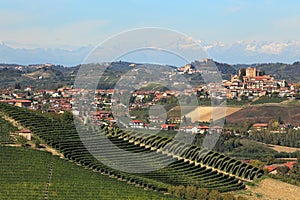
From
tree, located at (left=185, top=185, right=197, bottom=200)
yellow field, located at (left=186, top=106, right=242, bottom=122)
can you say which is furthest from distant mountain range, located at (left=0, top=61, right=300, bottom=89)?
tree, located at (left=185, top=185, right=197, bottom=200)

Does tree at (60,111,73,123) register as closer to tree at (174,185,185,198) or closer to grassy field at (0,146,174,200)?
grassy field at (0,146,174,200)

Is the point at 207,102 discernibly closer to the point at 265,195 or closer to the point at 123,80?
the point at 123,80

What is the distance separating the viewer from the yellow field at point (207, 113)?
262 feet

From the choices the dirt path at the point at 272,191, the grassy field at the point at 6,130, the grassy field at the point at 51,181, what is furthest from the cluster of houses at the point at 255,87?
the grassy field at the point at 51,181

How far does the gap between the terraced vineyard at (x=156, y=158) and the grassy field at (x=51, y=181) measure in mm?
1405

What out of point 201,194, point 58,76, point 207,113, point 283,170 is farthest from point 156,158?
point 58,76

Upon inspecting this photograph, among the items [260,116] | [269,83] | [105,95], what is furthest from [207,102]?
[269,83]

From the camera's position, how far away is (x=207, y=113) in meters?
84.4

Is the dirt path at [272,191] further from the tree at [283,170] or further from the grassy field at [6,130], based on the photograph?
the grassy field at [6,130]

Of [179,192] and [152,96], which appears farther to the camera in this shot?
[152,96]

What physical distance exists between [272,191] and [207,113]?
49.6 metres

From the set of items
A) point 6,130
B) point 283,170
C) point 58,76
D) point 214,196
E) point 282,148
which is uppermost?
point 58,76

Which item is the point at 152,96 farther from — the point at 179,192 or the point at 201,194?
the point at 201,194

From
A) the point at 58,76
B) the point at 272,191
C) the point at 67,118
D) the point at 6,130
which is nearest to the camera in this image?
the point at 6,130
